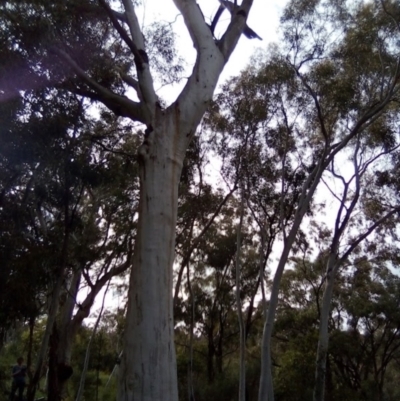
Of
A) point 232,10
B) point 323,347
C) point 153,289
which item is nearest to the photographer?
point 153,289

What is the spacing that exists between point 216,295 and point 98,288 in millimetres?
7385

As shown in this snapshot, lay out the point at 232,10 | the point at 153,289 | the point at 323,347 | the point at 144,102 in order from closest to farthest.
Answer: the point at 153,289 → the point at 144,102 → the point at 232,10 → the point at 323,347

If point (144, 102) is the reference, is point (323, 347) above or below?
below

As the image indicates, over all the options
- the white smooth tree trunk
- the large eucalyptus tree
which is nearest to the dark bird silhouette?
the large eucalyptus tree

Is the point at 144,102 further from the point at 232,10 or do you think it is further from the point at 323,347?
the point at 323,347

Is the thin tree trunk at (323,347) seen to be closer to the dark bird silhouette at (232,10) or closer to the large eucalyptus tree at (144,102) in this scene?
the dark bird silhouette at (232,10)

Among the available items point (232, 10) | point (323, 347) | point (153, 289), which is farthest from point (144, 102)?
point (323, 347)

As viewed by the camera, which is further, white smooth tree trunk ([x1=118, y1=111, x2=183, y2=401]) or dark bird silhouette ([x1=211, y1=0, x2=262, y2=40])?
dark bird silhouette ([x1=211, y1=0, x2=262, y2=40])

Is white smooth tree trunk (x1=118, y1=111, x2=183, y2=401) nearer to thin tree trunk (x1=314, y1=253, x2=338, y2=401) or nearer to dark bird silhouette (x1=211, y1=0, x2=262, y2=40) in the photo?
dark bird silhouette (x1=211, y1=0, x2=262, y2=40)

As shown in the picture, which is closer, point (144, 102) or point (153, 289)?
point (153, 289)

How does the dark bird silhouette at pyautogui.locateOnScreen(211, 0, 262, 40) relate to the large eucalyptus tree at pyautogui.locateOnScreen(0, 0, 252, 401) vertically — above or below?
above

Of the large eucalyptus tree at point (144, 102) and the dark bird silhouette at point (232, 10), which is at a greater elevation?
the dark bird silhouette at point (232, 10)

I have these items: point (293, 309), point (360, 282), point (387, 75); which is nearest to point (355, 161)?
point (387, 75)

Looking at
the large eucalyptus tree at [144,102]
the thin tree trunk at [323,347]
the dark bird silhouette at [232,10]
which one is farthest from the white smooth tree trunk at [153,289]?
the thin tree trunk at [323,347]
